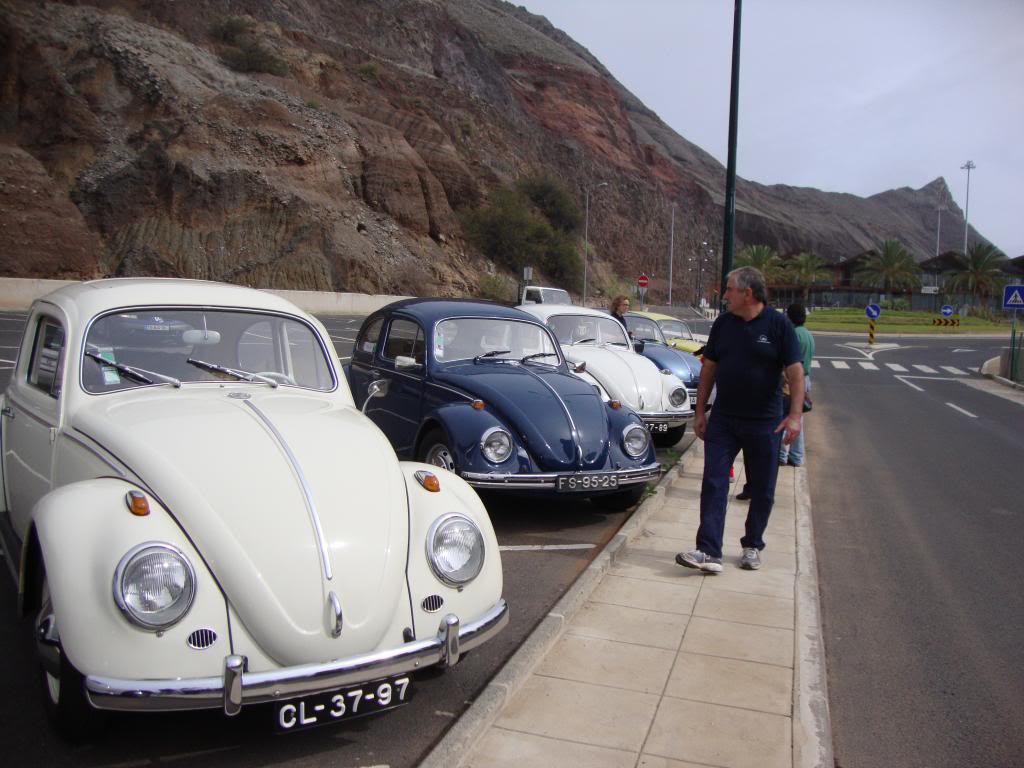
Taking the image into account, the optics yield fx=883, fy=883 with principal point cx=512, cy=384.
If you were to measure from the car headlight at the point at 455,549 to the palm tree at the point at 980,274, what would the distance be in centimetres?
8797

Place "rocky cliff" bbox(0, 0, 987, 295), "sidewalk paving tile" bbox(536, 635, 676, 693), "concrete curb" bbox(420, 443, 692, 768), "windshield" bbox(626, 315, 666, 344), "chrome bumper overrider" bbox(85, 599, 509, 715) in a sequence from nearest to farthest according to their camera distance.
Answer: "chrome bumper overrider" bbox(85, 599, 509, 715)
"concrete curb" bbox(420, 443, 692, 768)
"sidewalk paving tile" bbox(536, 635, 676, 693)
"windshield" bbox(626, 315, 666, 344)
"rocky cliff" bbox(0, 0, 987, 295)

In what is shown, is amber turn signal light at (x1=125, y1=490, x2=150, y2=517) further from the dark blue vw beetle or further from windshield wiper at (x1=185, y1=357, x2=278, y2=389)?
the dark blue vw beetle

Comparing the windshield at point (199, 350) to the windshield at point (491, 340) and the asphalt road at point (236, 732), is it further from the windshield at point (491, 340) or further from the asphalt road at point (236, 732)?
the windshield at point (491, 340)

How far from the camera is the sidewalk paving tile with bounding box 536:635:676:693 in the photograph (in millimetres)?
4281

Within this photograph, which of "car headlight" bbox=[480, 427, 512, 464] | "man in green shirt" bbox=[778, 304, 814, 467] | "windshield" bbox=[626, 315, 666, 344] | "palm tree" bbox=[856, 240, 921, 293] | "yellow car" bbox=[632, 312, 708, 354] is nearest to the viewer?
"car headlight" bbox=[480, 427, 512, 464]

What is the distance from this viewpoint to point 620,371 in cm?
1036

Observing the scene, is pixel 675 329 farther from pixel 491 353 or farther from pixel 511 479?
pixel 511 479

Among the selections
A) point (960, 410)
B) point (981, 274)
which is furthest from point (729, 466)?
point (981, 274)

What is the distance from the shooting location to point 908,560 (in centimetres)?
686

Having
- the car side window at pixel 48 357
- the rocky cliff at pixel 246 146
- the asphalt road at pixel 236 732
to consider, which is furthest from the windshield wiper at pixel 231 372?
the rocky cliff at pixel 246 146

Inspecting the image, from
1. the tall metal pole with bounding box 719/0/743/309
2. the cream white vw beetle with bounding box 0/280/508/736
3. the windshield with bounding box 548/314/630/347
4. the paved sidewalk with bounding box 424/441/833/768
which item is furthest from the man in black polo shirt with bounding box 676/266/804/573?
the tall metal pole with bounding box 719/0/743/309

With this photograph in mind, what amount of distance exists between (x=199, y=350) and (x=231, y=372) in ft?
0.71

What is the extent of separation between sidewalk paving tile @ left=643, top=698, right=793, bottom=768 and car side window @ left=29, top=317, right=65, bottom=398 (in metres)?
3.32

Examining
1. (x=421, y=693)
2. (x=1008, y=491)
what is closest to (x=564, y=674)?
(x=421, y=693)
